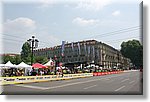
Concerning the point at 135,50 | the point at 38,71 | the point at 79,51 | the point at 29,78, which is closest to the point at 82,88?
the point at 135,50

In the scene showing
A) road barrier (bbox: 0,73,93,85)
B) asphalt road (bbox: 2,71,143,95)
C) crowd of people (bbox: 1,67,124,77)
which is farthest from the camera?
crowd of people (bbox: 1,67,124,77)

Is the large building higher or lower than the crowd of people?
higher

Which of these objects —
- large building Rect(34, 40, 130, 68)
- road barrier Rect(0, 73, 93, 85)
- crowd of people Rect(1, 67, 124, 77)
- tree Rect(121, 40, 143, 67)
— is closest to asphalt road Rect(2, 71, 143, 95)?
tree Rect(121, 40, 143, 67)

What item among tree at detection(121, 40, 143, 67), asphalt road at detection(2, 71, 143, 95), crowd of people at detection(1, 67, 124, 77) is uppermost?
tree at detection(121, 40, 143, 67)

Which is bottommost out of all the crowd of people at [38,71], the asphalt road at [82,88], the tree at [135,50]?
the asphalt road at [82,88]

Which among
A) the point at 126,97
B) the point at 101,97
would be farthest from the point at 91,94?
the point at 126,97

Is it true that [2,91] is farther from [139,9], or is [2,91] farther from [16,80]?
[16,80]

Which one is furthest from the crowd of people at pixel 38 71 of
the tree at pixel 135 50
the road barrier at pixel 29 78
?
the tree at pixel 135 50

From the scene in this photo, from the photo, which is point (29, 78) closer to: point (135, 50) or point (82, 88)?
point (82, 88)

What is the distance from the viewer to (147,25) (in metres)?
8.55

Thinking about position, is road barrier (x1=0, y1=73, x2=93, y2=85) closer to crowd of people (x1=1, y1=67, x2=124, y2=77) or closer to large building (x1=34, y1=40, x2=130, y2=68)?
crowd of people (x1=1, y1=67, x2=124, y2=77)

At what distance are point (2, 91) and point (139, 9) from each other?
17.4 ft

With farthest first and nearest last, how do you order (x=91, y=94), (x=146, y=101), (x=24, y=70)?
(x=24, y=70), (x=91, y=94), (x=146, y=101)

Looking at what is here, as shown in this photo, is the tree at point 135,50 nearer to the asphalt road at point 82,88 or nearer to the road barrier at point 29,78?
the asphalt road at point 82,88
